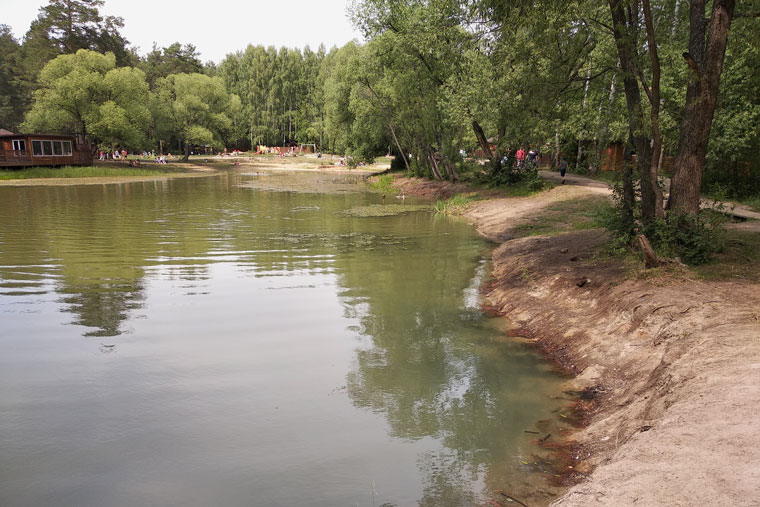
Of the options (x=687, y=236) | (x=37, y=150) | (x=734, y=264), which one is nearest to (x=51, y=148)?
(x=37, y=150)

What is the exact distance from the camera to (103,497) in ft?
A: 17.4

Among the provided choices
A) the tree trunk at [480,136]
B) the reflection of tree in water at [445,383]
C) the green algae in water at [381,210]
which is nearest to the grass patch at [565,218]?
the reflection of tree in water at [445,383]

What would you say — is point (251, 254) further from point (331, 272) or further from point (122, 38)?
point (122, 38)

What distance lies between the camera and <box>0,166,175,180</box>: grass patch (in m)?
48.6

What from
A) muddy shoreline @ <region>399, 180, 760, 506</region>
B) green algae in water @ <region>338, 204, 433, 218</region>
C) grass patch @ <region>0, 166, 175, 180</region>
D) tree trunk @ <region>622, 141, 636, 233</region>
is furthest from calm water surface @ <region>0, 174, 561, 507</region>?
grass patch @ <region>0, 166, 175, 180</region>

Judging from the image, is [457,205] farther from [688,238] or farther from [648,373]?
[648,373]

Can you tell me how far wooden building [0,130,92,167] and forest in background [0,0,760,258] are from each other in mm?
A: 3943

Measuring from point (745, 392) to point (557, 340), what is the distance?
4.23 metres

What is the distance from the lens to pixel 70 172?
2057 inches

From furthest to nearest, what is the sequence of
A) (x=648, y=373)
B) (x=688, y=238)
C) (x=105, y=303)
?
(x=105, y=303) → (x=688, y=238) → (x=648, y=373)

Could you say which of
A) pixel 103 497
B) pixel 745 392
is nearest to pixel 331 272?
pixel 103 497

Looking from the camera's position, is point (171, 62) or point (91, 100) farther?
point (171, 62)

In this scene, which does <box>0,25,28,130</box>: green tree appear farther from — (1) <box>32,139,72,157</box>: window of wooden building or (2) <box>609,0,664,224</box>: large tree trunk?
(2) <box>609,0,664,224</box>: large tree trunk

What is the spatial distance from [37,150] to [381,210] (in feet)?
136
